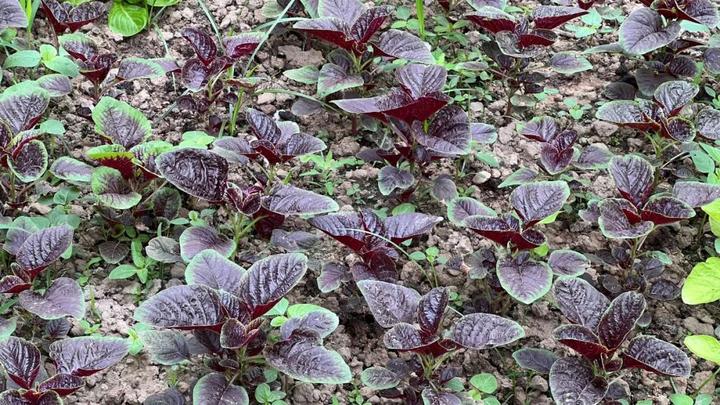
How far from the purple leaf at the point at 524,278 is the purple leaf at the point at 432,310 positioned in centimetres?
25

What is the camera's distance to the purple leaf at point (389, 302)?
2.53 metres

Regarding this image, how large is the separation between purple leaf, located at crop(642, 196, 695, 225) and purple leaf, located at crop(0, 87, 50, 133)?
2.00 metres

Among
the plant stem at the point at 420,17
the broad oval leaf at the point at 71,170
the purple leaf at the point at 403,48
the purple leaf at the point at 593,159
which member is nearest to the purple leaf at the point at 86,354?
the broad oval leaf at the point at 71,170

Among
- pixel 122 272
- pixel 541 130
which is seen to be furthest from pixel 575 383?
pixel 122 272

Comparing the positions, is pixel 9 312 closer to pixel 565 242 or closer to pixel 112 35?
pixel 112 35

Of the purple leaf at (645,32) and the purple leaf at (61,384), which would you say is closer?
the purple leaf at (61,384)

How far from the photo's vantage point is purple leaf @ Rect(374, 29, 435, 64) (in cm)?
338

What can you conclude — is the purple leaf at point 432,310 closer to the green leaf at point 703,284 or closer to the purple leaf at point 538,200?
the purple leaf at point 538,200

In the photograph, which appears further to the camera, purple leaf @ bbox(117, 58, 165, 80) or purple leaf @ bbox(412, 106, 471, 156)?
purple leaf @ bbox(117, 58, 165, 80)

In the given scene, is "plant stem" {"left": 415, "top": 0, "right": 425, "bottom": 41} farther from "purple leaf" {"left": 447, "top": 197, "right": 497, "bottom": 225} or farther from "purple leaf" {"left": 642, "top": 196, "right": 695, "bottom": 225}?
"purple leaf" {"left": 642, "top": 196, "right": 695, "bottom": 225}

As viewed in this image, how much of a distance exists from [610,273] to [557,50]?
4.04 ft

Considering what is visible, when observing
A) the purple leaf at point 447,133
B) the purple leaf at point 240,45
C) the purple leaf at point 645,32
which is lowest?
the purple leaf at point 447,133

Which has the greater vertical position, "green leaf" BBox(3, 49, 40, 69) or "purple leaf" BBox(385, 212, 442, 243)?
"green leaf" BBox(3, 49, 40, 69)

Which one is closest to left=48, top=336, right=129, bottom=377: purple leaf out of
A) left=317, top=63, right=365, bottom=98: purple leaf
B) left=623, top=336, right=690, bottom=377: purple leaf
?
left=317, top=63, right=365, bottom=98: purple leaf
